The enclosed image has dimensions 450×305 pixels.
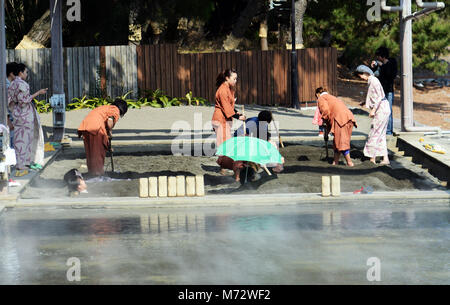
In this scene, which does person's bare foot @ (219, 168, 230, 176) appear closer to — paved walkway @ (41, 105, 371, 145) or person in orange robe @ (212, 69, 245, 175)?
person in orange robe @ (212, 69, 245, 175)

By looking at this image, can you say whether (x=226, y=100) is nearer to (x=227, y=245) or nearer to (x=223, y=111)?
(x=223, y=111)

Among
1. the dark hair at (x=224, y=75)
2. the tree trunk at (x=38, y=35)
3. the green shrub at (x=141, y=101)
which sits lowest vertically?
the green shrub at (x=141, y=101)

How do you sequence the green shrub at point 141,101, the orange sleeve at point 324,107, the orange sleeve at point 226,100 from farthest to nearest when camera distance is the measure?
the green shrub at point 141,101 < the orange sleeve at point 324,107 < the orange sleeve at point 226,100

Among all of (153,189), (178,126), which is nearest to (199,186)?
(153,189)

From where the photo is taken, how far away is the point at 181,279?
7555mm

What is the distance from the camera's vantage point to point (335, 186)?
11656 mm

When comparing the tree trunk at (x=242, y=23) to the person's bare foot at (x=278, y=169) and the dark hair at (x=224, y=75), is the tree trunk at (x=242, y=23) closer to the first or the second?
the dark hair at (x=224, y=75)

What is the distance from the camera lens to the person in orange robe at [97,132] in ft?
44.2

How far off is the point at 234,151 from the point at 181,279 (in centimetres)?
501

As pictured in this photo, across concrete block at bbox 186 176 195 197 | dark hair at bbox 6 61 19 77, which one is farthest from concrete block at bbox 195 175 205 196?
dark hair at bbox 6 61 19 77

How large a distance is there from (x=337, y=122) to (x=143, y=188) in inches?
171

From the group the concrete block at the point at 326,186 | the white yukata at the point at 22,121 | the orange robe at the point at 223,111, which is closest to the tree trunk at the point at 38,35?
the white yukata at the point at 22,121

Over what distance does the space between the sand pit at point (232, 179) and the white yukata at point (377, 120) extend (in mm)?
266

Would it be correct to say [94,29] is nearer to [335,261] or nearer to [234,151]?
[234,151]
